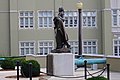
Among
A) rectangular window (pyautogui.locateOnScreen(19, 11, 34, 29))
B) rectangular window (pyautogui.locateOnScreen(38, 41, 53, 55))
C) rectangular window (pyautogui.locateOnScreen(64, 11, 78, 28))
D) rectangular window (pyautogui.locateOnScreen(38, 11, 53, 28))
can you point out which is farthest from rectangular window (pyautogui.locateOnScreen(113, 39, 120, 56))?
rectangular window (pyautogui.locateOnScreen(19, 11, 34, 29))

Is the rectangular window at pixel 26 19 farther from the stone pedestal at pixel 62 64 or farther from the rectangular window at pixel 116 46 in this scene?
the stone pedestal at pixel 62 64

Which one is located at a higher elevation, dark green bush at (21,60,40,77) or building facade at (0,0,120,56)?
building facade at (0,0,120,56)

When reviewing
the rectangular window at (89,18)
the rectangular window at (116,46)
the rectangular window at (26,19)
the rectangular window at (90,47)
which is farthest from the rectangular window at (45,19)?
the rectangular window at (116,46)

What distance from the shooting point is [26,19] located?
50.2 metres

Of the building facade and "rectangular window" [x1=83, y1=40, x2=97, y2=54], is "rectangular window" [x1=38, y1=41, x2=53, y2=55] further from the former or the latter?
"rectangular window" [x1=83, y1=40, x2=97, y2=54]

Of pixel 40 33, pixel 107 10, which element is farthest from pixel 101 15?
pixel 40 33

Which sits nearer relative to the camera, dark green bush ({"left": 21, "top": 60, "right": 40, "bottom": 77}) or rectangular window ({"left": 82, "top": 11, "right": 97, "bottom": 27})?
dark green bush ({"left": 21, "top": 60, "right": 40, "bottom": 77})

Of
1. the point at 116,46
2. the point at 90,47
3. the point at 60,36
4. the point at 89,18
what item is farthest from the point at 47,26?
the point at 60,36

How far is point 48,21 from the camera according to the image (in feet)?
165

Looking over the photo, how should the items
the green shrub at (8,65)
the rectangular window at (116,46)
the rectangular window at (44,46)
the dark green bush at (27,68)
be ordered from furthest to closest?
1. the rectangular window at (44,46)
2. the rectangular window at (116,46)
3. the green shrub at (8,65)
4. the dark green bush at (27,68)

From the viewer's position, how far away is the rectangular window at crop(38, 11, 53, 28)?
49906 millimetres

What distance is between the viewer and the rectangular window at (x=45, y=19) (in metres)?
49.9

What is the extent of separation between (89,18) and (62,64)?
3154 cm

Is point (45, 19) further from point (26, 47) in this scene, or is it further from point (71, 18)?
point (26, 47)
